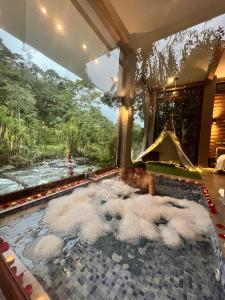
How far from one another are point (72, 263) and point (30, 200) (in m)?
1.04

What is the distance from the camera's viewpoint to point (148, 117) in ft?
21.4

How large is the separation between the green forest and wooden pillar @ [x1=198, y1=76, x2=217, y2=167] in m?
4.04

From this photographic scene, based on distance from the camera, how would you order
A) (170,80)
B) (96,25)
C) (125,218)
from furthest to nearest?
(170,80), (96,25), (125,218)

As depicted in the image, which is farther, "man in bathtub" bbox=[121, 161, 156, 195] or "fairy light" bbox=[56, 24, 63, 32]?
"man in bathtub" bbox=[121, 161, 156, 195]

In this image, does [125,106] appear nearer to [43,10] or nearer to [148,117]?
[148,117]

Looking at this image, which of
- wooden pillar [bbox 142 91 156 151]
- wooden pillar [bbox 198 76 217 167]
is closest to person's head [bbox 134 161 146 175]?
wooden pillar [bbox 142 91 156 151]

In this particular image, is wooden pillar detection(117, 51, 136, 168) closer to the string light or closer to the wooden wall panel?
the string light

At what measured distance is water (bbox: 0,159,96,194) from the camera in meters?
2.03

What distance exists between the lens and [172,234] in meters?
1.77

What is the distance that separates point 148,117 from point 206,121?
2.04 m

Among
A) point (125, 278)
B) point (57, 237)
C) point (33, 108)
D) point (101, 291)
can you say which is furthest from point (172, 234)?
point (33, 108)

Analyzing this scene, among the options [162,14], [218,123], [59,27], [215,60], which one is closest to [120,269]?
[59,27]

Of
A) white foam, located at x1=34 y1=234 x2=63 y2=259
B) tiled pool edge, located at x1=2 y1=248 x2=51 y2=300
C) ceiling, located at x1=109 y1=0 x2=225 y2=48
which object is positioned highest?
ceiling, located at x1=109 y1=0 x2=225 y2=48

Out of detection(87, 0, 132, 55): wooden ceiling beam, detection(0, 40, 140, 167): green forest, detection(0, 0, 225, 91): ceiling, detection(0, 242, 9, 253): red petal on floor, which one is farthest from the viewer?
detection(87, 0, 132, 55): wooden ceiling beam
